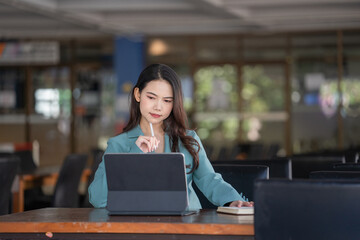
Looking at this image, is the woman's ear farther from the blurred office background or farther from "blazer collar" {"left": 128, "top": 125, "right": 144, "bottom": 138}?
the blurred office background

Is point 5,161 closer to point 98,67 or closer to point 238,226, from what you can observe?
point 238,226

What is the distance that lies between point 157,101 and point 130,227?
2.55 ft

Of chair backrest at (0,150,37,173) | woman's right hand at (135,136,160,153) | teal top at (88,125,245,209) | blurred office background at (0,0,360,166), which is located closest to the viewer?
woman's right hand at (135,136,160,153)

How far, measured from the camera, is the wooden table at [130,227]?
2.38m

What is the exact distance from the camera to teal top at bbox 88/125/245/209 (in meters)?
2.95

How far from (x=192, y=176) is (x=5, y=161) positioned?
187cm

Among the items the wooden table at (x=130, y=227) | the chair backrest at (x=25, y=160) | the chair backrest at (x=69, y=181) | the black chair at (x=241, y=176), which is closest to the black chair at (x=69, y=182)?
the chair backrest at (x=69, y=181)

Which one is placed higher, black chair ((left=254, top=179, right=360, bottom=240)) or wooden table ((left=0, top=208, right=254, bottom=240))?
black chair ((left=254, top=179, right=360, bottom=240))

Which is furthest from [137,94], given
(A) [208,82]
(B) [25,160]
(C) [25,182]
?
(A) [208,82]

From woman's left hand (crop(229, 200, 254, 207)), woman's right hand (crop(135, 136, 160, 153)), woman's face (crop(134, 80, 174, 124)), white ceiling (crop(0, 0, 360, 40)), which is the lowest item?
woman's left hand (crop(229, 200, 254, 207))

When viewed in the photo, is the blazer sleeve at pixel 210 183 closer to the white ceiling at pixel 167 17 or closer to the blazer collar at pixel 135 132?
the blazer collar at pixel 135 132

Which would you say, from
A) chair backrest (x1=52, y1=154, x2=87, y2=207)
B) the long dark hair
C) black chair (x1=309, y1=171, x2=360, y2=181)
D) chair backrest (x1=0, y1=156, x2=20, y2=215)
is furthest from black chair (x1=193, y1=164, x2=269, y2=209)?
chair backrest (x1=52, y1=154, x2=87, y2=207)

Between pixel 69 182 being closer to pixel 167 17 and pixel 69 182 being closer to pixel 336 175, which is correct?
pixel 336 175

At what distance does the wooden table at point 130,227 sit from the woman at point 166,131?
0.42 m
